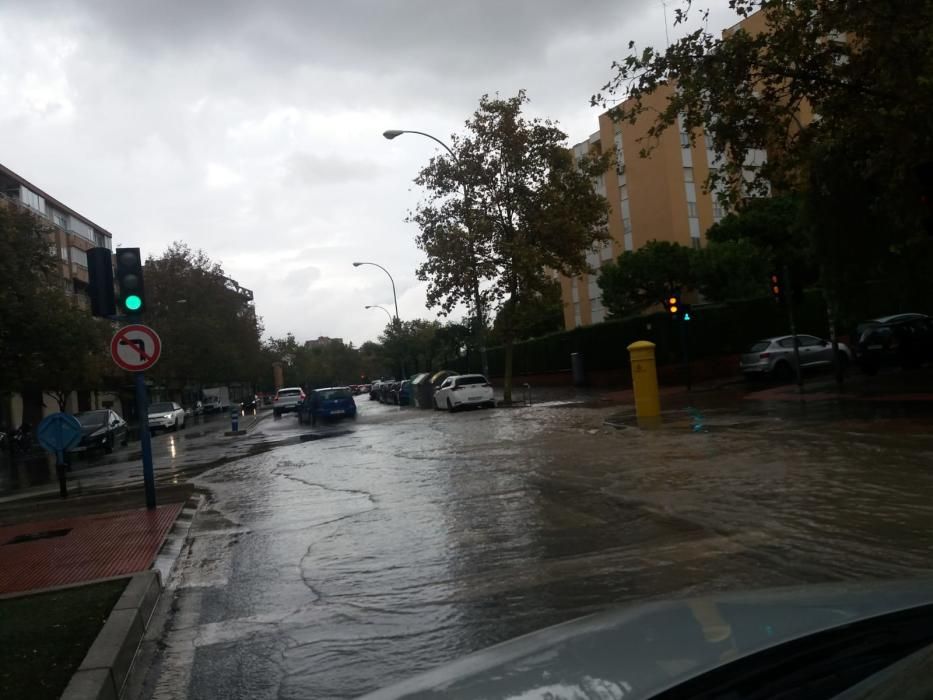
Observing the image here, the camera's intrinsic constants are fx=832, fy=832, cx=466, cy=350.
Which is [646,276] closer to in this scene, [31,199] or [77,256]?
[31,199]

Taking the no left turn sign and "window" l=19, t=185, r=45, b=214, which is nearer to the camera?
the no left turn sign

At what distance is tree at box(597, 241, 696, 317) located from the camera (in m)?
40.9

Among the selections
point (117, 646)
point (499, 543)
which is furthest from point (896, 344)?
point (117, 646)

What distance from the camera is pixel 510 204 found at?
32531mm

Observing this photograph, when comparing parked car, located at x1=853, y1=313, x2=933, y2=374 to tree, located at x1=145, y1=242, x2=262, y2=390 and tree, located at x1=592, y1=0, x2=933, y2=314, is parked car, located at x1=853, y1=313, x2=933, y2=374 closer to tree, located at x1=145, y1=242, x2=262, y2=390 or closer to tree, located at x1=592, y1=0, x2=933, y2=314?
Answer: tree, located at x1=592, y1=0, x2=933, y2=314

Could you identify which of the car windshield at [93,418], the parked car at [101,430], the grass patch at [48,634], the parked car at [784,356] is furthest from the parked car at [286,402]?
the grass patch at [48,634]

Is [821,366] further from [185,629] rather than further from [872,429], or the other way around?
[185,629]

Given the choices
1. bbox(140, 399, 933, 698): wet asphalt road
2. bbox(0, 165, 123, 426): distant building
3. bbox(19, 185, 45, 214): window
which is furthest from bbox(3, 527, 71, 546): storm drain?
bbox(19, 185, 45, 214): window

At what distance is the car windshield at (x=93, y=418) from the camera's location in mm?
29500

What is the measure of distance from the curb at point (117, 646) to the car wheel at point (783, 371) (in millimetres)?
24502

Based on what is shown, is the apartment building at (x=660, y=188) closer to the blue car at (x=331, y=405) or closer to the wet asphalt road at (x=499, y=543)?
the blue car at (x=331, y=405)

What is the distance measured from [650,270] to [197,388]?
6198 centimetres

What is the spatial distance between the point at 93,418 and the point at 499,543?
26.6 metres

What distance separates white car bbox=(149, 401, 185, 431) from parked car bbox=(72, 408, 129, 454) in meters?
9.78
